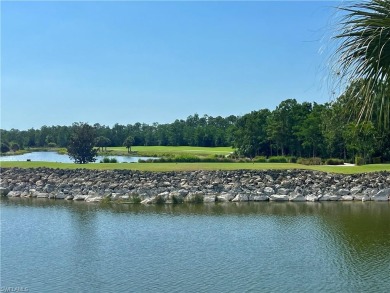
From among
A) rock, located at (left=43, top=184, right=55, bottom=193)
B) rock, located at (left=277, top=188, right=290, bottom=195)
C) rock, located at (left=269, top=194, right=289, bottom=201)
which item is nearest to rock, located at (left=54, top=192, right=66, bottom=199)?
rock, located at (left=43, top=184, right=55, bottom=193)

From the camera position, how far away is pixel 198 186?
2847 cm

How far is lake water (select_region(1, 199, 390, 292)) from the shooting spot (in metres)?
12.2

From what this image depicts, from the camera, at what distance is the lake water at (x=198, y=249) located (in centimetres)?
1221

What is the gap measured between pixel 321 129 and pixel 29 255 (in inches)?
1563

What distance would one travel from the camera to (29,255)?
48.9ft

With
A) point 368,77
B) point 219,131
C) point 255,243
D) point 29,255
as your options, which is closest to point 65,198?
point 29,255

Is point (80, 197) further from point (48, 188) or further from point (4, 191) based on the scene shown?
point (4, 191)

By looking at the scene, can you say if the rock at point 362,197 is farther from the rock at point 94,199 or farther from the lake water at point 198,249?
the rock at point 94,199

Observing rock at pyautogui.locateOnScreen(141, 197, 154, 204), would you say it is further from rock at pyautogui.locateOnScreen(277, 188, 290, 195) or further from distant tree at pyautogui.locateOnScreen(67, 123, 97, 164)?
distant tree at pyautogui.locateOnScreen(67, 123, 97, 164)

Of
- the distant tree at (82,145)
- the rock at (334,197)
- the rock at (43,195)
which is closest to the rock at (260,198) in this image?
the rock at (334,197)

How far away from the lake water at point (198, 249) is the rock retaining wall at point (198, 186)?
2549 mm

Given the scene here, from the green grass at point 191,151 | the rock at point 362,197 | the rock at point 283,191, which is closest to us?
the rock at point 362,197

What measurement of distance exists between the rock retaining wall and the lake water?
255 cm

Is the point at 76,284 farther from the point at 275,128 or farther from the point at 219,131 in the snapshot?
the point at 219,131
